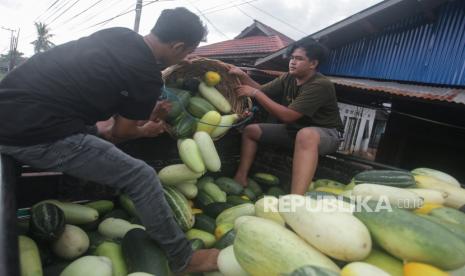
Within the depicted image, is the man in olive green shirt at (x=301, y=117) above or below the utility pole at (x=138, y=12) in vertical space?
below

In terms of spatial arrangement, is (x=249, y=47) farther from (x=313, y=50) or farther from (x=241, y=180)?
(x=241, y=180)

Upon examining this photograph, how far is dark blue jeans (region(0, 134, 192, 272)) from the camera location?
6.17 feet

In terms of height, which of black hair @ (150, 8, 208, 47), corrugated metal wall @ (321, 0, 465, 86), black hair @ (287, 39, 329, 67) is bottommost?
black hair @ (150, 8, 208, 47)

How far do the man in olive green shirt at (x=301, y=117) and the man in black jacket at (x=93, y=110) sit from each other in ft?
4.73

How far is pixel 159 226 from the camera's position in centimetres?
198

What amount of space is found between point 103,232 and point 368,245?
1741mm

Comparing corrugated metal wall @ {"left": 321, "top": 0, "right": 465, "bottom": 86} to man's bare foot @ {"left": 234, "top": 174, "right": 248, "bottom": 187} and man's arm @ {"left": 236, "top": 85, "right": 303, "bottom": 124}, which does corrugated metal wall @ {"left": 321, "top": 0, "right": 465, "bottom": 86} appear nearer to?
man's arm @ {"left": 236, "top": 85, "right": 303, "bottom": 124}

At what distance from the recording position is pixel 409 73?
684 centimetres

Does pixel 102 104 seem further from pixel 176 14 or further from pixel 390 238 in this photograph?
pixel 390 238

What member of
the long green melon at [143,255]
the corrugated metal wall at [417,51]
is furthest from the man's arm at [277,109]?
the corrugated metal wall at [417,51]

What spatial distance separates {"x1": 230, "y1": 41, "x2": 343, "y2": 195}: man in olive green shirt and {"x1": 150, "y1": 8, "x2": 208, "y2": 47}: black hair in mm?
1361

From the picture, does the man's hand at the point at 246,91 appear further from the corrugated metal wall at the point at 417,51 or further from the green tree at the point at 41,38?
the green tree at the point at 41,38

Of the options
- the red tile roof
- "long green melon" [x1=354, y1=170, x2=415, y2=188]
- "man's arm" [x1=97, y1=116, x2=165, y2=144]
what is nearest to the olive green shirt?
"long green melon" [x1=354, y1=170, x2=415, y2=188]

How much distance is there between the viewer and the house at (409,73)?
6.02 m
